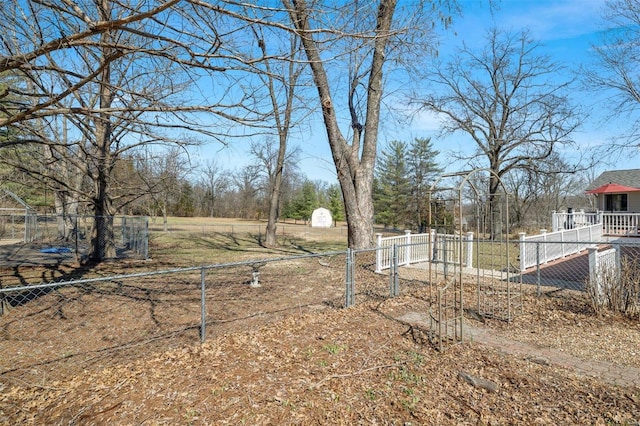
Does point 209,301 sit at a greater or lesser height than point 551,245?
lesser

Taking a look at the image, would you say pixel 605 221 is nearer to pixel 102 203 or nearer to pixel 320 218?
pixel 102 203

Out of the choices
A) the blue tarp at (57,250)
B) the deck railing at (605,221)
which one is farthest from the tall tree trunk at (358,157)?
the blue tarp at (57,250)

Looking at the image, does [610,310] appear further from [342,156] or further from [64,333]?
[64,333]

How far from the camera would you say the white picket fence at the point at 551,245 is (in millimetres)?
10365

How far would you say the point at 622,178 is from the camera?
2605 cm

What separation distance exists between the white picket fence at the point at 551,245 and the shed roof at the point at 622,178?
39.2 ft

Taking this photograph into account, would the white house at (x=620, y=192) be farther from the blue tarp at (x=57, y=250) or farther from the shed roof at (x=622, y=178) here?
the blue tarp at (x=57, y=250)

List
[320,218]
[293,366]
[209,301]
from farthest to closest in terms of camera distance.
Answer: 1. [320,218]
2. [209,301]
3. [293,366]

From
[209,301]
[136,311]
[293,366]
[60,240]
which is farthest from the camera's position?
[60,240]

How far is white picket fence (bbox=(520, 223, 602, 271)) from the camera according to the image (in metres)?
10.4

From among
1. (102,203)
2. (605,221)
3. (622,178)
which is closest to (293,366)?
(102,203)

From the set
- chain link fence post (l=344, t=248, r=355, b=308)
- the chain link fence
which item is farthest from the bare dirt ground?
the chain link fence

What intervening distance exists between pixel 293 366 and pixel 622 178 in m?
31.4

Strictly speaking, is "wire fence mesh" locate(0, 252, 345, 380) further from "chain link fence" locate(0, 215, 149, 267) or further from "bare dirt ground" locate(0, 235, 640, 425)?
"chain link fence" locate(0, 215, 149, 267)
